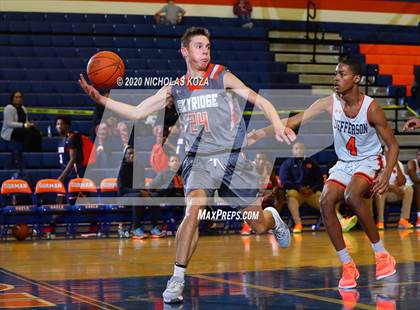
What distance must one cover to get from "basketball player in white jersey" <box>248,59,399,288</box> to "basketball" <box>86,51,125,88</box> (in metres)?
1.37

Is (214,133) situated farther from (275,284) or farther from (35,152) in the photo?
(35,152)

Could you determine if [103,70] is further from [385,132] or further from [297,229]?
[297,229]

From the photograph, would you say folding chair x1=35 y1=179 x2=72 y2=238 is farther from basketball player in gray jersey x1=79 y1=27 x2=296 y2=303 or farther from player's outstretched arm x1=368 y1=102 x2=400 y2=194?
player's outstretched arm x1=368 y1=102 x2=400 y2=194

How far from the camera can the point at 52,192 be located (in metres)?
13.3

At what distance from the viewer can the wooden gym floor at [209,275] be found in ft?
19.3

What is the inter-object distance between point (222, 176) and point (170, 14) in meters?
14.2

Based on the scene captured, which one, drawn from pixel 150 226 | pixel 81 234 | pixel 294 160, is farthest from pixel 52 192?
pixel 294 160

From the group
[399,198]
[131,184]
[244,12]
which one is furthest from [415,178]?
[244,12]

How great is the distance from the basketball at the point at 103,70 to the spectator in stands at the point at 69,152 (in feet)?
20.9

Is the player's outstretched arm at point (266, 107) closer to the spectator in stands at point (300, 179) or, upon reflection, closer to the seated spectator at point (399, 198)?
the spectator in stands at point (300, 179)

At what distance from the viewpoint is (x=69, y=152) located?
13.6m

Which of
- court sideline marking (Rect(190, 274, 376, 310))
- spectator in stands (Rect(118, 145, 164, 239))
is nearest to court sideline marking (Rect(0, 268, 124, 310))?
court sideline marking (Rect(190, 274, 376, 310))

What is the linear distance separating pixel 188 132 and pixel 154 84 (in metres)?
11.5

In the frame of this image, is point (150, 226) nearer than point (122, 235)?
No
